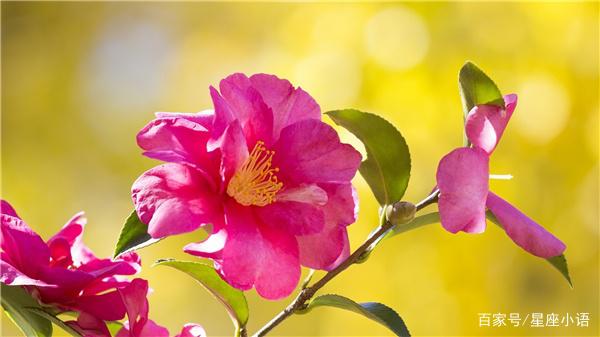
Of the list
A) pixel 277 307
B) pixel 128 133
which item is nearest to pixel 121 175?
pixel 128 133

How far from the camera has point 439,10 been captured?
144 inches

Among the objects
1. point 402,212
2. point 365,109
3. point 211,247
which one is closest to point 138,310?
point 211,247

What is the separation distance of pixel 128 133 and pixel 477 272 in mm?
1649

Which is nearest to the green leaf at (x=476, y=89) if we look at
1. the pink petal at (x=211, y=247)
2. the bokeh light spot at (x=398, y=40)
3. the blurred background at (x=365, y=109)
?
the pink petal at (x=211, y=247)

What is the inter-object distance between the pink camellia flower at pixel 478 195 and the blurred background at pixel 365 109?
102 inches

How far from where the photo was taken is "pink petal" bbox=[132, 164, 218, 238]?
52 centimetres

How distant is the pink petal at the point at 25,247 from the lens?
1.99 feet

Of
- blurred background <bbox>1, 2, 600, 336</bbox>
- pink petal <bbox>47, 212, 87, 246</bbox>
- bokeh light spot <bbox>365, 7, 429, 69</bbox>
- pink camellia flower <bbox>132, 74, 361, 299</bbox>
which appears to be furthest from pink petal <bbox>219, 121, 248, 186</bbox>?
bokeh light spot <bbox>365, 7, 429, 69</bbox>

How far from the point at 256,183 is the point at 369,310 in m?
0.13

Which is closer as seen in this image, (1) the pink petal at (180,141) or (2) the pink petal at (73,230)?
(1) the pink petal at (180,141)

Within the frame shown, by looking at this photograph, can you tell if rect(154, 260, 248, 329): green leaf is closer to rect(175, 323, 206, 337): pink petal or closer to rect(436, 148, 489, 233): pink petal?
rect(175, 323, 206, 337): pink petal

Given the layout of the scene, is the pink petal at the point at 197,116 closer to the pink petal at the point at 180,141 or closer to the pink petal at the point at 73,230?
the pink petal at the point at 180,141

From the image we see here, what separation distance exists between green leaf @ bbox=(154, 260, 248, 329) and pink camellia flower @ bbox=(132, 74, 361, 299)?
67 mm

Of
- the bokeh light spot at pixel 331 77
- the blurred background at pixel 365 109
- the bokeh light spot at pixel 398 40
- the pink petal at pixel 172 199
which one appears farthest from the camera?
the bokeh light spot at pixel 398 40
